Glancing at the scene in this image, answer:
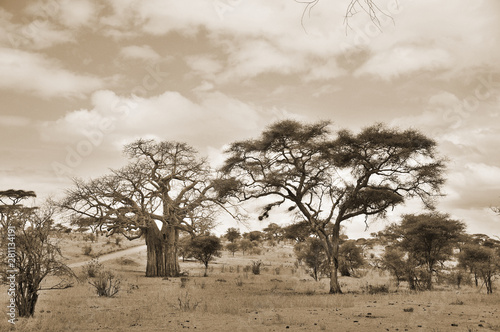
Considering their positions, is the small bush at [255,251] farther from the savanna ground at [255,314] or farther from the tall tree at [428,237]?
the savanna ground at [255,314]

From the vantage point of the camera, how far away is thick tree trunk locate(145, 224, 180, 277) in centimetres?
2678

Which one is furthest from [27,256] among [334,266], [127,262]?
[127,262]

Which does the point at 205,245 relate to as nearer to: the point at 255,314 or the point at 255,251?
the point at 255,314

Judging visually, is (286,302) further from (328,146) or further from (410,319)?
(328,146)

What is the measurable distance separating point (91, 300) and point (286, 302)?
285 inches

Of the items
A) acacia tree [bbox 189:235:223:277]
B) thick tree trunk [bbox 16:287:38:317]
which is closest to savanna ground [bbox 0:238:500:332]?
thick tree trunk [bbox 16:287:38:317]

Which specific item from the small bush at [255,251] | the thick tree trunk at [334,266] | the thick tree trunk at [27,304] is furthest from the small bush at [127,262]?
the thick tree trunk at [27,304]

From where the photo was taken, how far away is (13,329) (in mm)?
9281

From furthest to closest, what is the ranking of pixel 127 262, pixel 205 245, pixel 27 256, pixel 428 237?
pixel 127 262 → pixel 205 245 → pixel 428 237 → pixel 27 256

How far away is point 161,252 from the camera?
88.8 feet

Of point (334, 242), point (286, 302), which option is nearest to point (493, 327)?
point (286, 302)

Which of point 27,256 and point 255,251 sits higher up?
point 27,256

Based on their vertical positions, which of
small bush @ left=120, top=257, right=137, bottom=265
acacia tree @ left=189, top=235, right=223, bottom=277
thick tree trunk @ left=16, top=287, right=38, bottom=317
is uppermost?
acacia tree @ left=189, top=235, right=223, bottom=277

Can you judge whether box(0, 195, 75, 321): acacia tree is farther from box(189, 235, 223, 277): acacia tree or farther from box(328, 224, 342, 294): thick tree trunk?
box(189, 235, 223, 277): acacia tree
